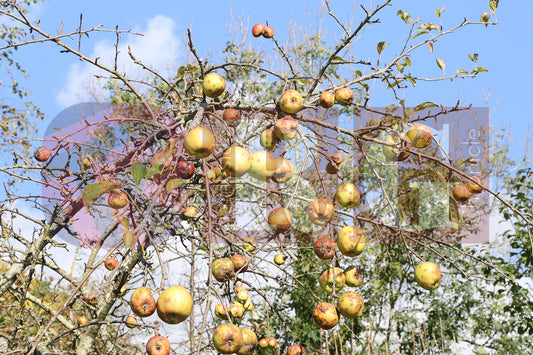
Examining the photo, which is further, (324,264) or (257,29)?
(324,264)

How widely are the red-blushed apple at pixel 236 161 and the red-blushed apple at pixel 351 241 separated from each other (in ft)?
1.23

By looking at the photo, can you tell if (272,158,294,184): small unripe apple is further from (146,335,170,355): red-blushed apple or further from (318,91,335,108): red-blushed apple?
(146,335,170,355): red-blushed apple

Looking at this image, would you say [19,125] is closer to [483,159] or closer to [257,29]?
[257,29]

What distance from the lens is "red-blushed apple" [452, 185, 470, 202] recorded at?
1583 mm

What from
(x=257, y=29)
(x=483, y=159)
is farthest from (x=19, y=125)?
(x=483, y=159)

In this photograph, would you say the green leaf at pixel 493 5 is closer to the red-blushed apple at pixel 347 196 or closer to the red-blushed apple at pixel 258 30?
the red-blushed apple at pixel 258 30

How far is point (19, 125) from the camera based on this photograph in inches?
254

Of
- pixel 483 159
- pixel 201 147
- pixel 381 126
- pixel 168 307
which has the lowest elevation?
pixel 168 307

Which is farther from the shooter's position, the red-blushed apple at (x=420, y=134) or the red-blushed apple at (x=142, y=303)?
the red-blushed apple at (x=420, y=134)

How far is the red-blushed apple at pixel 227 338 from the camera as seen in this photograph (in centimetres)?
122

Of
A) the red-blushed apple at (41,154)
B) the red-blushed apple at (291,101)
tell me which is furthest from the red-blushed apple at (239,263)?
the red-blushed apple at (41,154)

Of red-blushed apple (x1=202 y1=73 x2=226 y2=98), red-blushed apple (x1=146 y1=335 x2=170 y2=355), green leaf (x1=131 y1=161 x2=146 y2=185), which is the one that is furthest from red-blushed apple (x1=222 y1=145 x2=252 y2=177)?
red-blushed apple (x1=146 y1=335 x2=170 y2=355)

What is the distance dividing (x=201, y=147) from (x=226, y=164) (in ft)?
0.42

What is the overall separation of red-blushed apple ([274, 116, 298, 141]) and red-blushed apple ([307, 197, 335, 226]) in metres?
0.21
